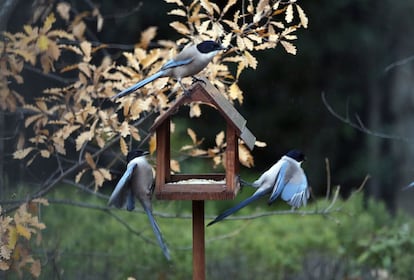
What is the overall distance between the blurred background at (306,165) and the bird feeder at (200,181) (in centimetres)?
161

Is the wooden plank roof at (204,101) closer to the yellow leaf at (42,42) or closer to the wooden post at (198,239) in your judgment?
the wooden post at (198,239)

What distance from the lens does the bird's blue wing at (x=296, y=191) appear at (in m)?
3.69

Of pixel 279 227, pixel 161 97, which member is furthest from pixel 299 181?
pixel 279 227

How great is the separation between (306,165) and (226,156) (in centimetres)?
723

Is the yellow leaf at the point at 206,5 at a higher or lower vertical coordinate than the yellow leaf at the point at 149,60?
higher

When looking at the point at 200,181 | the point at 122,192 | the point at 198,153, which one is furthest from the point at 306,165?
the point at 122,192

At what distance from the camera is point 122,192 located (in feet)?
12.0

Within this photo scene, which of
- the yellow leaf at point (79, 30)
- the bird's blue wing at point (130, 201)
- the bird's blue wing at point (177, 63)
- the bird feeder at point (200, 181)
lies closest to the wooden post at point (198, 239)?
the bird feeder at point (200, 181)

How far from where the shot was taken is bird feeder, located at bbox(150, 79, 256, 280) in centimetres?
358

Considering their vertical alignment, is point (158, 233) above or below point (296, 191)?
below

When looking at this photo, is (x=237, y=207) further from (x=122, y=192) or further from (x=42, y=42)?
(x=42, y=42)

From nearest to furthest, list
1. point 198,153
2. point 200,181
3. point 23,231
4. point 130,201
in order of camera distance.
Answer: point 130,201, point 200,181, point 23,231, point 198,153

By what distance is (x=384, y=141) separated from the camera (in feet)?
37.2

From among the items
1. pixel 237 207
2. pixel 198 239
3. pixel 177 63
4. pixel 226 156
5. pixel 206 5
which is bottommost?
pixel 198 239
